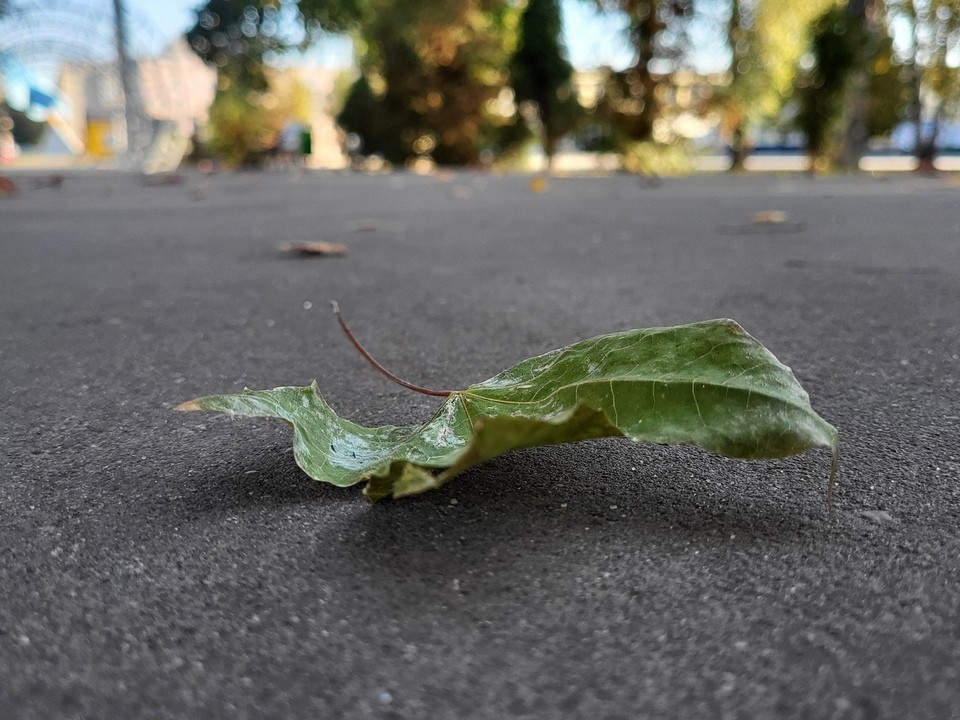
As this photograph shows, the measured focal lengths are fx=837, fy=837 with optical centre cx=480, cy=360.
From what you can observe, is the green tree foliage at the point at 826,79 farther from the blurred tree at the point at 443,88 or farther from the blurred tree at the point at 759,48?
the blurred tree at the point at 443,88

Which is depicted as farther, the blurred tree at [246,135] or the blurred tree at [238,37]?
the blurred tree at [246,135]

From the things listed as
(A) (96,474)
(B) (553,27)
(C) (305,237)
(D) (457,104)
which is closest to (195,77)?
(D) (457,104)

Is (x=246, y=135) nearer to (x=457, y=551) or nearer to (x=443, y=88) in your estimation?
(x=443, y=88)

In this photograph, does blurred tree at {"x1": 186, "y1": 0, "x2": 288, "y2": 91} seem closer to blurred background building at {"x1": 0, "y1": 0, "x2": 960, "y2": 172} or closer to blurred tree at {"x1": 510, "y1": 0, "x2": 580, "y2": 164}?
blurred background building at {"x1": 0, "y1": 0, "x2": 960, "y2": 172}

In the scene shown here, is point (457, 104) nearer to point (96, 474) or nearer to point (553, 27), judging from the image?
point (553, 27)

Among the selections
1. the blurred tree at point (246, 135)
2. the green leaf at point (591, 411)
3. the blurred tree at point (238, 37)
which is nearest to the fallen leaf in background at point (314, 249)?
the green leaf at point (591, 411)

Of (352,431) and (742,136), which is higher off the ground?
(742,136)

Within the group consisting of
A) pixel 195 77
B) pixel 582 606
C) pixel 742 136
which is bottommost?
pixel 582 606
